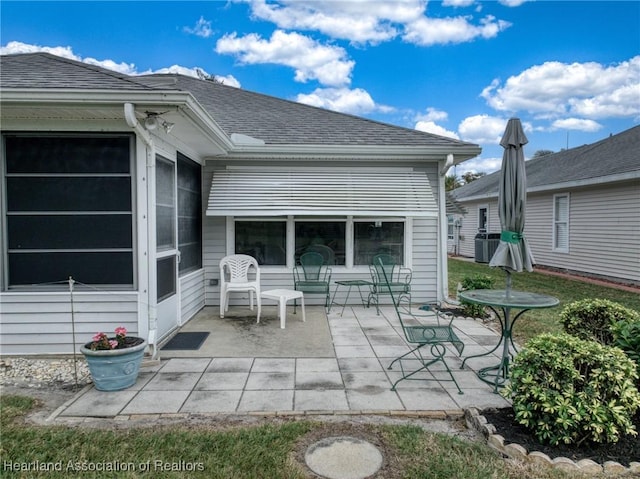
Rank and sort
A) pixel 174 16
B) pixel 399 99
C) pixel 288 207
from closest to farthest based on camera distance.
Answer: pixel 288 207 < pixel 174 16 < pixel 399 99

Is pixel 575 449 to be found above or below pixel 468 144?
below

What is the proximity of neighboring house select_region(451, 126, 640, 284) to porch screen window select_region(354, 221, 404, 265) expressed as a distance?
4362 mm

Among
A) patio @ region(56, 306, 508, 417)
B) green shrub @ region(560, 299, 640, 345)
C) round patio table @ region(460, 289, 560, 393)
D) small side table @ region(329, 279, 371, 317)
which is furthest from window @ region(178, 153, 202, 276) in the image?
green shrub @ region(560, 299, 640, 345)

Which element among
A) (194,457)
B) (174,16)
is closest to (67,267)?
(194,457)

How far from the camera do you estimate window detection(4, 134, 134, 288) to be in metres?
4.27

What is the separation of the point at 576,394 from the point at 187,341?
4.14m

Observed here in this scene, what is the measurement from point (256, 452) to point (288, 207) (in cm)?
444

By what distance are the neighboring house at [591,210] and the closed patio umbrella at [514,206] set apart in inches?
294

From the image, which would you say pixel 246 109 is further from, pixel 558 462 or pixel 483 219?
pixel 483 219

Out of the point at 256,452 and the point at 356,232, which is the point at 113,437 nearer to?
the point at 256,452

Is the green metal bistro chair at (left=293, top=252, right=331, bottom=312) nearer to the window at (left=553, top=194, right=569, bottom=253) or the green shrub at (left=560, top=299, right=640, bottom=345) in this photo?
the green shrub at (left=560, top=299, right=640, bottom=345)

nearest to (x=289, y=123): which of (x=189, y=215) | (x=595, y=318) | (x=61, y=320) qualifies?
(x=189, y=215)

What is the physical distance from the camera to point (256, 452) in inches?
99.1

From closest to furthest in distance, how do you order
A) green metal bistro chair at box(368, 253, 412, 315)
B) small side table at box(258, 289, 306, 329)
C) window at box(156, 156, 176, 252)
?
window at box(156, 156, 176, 252) < small side table at box(258, 289, 306, 329) < green metal bistro chair at box(368, 253, 412, 315)
